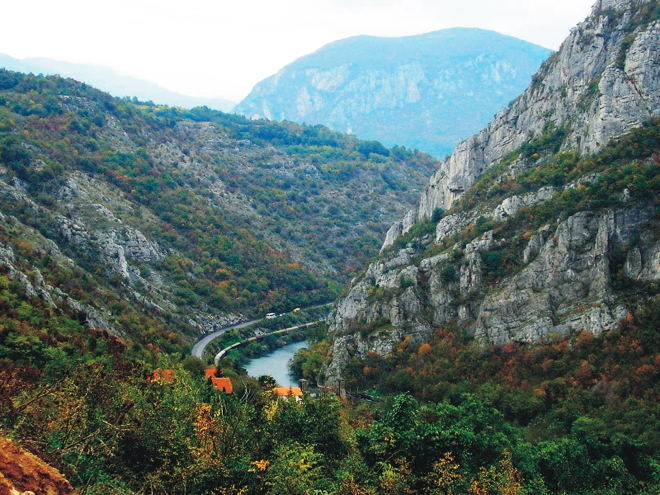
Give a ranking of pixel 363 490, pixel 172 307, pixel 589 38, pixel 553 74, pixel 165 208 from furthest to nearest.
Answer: pixel 165 208 → pixel 172 307 → pixel 553 74 → pixel 589 38 → pixel 363 490

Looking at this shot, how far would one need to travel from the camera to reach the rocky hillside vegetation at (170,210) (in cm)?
6912

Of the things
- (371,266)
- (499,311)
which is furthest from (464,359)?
(371,266)

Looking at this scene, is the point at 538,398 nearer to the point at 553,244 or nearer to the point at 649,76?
the point at 553,244

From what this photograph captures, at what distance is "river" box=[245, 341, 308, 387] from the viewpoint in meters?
71.2

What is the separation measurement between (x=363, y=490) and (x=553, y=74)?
63.7 meters

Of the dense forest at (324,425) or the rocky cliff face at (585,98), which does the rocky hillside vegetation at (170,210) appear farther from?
the rocky cliff face at (585,98)

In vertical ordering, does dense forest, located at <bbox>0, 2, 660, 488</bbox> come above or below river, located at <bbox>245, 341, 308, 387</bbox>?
above

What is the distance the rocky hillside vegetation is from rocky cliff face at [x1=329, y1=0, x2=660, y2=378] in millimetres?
24046

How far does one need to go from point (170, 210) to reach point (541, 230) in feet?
220

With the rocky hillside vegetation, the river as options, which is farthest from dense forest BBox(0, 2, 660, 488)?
the river

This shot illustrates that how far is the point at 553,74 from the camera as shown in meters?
72.8

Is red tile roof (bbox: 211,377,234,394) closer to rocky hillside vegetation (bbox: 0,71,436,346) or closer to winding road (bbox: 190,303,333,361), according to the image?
rocky hillside vegetation (bbox: 0,71,436,346)

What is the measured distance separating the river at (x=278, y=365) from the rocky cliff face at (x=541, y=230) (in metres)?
7.46

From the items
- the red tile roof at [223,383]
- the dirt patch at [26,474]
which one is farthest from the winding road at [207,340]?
the dirt patch at [26,474]
